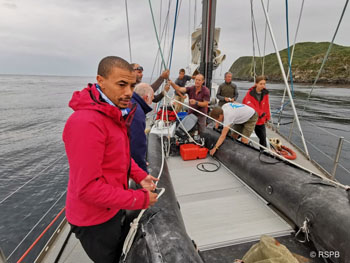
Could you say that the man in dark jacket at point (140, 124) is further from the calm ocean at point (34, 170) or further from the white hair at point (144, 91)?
the calm ocean at point (34, 170)

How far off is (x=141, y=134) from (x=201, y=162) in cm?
223

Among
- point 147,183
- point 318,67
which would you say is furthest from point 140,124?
point 318,67

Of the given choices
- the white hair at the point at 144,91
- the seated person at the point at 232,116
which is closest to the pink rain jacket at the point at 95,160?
the white hair at the point at 144,91

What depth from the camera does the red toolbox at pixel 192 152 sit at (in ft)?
12.5

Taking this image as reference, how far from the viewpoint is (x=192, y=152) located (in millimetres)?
3832

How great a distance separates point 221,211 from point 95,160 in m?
1.96

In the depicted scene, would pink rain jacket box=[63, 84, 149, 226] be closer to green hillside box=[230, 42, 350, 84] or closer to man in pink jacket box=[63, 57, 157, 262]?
man in pink jacket box=[63, 57, 157, 262]

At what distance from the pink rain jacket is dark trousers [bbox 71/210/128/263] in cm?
6

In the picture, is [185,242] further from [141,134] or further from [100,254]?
[141,134]

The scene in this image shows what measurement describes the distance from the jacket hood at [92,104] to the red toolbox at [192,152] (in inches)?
116

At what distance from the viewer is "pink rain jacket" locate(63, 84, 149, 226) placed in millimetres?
804

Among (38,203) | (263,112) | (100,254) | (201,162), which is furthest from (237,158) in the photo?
(38,203)

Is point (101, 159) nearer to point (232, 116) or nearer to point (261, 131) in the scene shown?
point (232, 116)

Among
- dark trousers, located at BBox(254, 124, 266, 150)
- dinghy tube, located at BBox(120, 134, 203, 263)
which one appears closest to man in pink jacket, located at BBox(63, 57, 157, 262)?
dinghy tube, located at BBox(120, 134, 203, 263)
